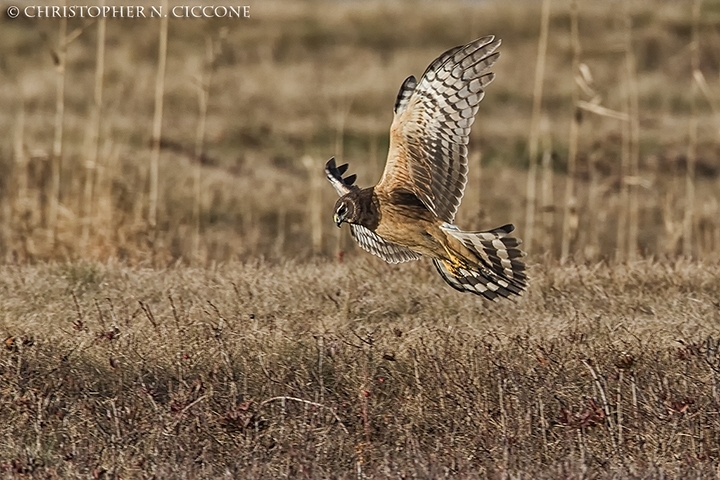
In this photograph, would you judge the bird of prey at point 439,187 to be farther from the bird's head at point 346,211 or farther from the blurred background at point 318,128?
the blurred background at point 318,128

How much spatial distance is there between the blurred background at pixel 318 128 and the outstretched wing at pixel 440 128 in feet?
5.31

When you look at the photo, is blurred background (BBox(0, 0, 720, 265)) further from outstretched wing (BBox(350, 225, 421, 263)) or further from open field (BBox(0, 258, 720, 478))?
open field (BBox(0, 258, 720, 478))

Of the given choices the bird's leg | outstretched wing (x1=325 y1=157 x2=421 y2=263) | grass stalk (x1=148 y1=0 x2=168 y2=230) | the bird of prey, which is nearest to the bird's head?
Result: the bird of prey

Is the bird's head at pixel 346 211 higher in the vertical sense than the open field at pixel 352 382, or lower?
higher

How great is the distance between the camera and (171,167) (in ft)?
52.7

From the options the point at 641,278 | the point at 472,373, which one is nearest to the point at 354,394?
the point at 472,373

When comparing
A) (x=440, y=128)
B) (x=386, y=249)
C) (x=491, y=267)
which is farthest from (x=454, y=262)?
(x=440, y=128)

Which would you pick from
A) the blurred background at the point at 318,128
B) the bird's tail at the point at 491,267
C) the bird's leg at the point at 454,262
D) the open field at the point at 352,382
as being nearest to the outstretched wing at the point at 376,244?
the open field at the point at 352,382

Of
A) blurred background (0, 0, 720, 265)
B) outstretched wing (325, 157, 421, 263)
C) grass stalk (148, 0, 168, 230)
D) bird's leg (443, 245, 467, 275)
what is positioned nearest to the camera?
bird's leg (443, 245, 467, 275)

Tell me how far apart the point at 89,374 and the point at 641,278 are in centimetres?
357

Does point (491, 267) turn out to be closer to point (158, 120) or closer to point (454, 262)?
point (454, 262)

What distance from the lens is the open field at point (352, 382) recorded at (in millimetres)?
5488

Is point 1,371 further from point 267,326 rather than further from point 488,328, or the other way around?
point 488,328

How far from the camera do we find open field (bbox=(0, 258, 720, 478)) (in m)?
5.49
